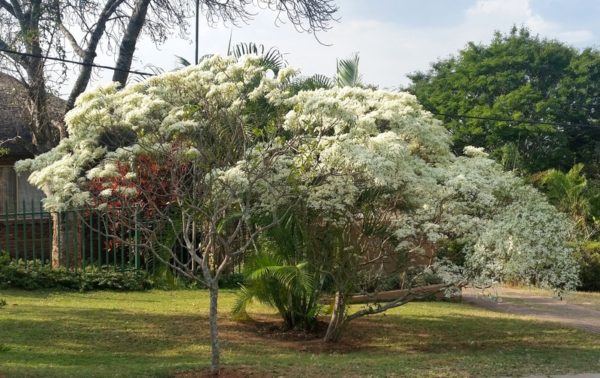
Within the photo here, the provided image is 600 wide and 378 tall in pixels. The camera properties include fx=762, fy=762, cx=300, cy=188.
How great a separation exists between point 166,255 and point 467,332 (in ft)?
19.4

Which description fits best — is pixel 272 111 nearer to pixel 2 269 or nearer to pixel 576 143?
pixel 2 269

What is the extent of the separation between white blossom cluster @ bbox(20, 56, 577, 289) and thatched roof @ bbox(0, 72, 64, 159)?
8.17 m

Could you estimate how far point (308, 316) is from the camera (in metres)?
11.6

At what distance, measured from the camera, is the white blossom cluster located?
28.2ft

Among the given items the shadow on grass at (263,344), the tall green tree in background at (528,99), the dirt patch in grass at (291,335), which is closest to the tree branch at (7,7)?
the shadow on grass at (263,344)

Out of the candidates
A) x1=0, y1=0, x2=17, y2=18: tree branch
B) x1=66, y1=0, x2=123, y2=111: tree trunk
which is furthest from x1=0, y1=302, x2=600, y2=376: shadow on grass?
x1=0, y1=0, x2=17, y2=18: tree branch

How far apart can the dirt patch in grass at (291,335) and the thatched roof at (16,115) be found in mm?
7745

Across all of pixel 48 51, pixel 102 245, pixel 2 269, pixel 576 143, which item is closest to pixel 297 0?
pixel 48 51

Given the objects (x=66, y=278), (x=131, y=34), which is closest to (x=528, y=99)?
(x=131, y=34)

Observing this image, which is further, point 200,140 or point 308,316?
point 308,316

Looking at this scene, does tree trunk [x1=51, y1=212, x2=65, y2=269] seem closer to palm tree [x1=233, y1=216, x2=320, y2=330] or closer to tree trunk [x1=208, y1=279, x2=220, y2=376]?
palm tree [x1=233, y1=216, x2=320, y2=330]

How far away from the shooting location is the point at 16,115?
19.1 meters

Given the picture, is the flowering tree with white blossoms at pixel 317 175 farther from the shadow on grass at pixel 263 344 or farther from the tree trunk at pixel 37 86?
the tree trunk at pixel 37 86

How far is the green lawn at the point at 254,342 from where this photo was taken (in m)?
8.38
